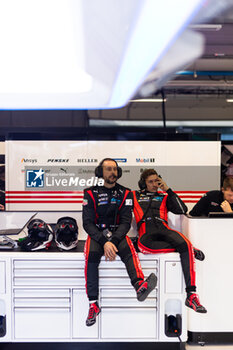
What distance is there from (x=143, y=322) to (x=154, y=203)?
1013mm

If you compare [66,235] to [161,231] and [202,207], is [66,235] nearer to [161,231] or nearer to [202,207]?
[161,231]

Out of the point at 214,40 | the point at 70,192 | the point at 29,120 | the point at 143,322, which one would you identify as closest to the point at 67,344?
the point at 143,322

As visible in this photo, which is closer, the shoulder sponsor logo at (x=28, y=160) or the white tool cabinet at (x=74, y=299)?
the white tool cabinet at (x=74, y=299)

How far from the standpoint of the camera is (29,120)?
4.25 m

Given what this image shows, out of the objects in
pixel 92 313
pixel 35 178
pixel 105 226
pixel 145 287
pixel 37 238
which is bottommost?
pixel 92 313

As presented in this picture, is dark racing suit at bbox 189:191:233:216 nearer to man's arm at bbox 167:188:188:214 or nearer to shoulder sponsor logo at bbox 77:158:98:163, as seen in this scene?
man's arm at bbox 167:188:188:214

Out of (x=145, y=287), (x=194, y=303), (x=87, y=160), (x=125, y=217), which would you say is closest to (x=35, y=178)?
(x=87, y=160)

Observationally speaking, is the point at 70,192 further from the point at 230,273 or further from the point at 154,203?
the point at 230,273

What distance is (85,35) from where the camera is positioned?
1.74 meters

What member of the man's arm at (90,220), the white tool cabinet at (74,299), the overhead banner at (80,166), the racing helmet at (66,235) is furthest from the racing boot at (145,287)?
the overhead banner at (80,166)

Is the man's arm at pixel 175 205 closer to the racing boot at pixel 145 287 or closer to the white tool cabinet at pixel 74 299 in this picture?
the white tool cabinet at pixel 74 299

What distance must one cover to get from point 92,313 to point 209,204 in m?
1.50

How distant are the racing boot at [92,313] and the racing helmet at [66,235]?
51 cm

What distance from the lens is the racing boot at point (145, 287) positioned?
2.37 m
